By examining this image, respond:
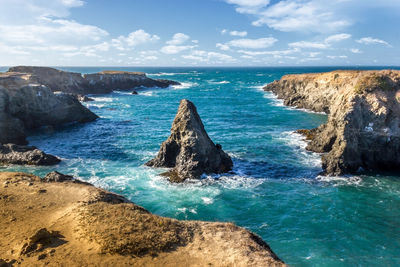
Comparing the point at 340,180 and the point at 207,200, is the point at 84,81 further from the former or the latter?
the point at 340,180

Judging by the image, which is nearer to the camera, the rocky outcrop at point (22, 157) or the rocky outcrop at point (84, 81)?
the rocky outcrop at point (22, 157)

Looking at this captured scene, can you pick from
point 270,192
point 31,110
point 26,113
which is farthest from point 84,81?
point 270,192

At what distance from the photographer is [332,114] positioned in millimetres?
39969

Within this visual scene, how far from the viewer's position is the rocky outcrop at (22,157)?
36562 millimetres

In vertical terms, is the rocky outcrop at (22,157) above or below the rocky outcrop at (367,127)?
below

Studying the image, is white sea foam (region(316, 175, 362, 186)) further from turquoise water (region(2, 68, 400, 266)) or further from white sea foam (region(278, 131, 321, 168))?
white sea foam (region(278, 131, 321, 168))

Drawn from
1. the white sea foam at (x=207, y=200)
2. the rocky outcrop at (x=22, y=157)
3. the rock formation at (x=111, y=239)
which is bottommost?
the white sea foam at (x=207, y=200)

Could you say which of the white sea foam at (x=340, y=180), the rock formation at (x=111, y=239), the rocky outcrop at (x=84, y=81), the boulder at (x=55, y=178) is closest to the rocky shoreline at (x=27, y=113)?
the boulder at (x=55, y=178)

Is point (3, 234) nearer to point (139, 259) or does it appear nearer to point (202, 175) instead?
point (139, 259)

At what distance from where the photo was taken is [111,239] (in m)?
14.9

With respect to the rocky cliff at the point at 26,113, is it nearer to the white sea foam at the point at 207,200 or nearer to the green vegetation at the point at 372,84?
the white sea foam at the point at 207,200

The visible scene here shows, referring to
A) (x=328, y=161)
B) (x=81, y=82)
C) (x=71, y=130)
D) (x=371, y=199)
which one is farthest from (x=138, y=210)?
(x=81, y=82)

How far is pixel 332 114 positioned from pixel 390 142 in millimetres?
7769

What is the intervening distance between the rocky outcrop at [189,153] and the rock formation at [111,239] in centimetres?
1429
